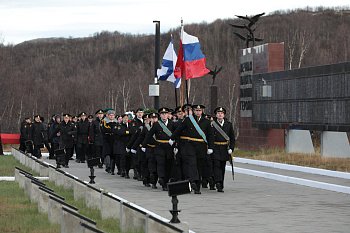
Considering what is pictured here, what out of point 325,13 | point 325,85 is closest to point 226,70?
point 325,13

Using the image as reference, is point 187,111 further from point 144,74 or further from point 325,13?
point 325,13

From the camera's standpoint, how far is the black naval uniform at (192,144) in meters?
21.1

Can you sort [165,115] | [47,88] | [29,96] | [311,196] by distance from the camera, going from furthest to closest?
[47,88], [29,96], [165,115], [311,196]

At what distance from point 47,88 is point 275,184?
335 feet

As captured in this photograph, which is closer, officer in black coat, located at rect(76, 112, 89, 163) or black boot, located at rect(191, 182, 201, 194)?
black boot, located at rect(191, 182, 201, 194)

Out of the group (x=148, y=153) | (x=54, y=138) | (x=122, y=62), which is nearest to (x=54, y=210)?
(x=148, y=153)

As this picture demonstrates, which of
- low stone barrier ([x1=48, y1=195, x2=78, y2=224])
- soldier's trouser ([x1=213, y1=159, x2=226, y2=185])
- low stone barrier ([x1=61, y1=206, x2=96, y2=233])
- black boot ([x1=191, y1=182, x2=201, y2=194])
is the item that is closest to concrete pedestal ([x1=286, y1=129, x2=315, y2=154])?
soldier's trouser ([x1=213, y1=159, x2=226, y2=185])

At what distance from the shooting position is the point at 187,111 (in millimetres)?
21812

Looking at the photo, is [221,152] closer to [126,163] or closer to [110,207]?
[126,163]

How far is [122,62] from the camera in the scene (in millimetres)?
146250

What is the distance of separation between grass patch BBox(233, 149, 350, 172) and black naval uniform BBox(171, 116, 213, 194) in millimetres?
7701

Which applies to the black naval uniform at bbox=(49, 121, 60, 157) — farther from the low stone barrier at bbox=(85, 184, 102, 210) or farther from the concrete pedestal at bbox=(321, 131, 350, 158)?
the low stone barrier at bbox=(85, 184, 102, 210)

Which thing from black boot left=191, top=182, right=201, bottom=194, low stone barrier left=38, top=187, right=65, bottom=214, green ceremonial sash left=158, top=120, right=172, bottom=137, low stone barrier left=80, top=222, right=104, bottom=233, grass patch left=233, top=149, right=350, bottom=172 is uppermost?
green ceremonial sash left=158, top=120, right=172, bottom=137

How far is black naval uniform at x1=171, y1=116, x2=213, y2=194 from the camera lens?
2106 cm
